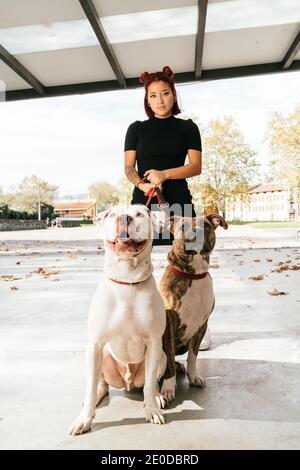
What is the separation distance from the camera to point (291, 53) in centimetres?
507

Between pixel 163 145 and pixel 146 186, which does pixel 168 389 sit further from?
pixel 163 145

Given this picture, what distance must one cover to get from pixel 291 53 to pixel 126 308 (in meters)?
4.44

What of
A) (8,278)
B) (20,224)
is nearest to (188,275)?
(8,278)

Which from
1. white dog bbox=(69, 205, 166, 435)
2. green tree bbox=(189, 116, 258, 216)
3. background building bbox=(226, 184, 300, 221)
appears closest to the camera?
white dog bbox=(69, 205, 166, 435)

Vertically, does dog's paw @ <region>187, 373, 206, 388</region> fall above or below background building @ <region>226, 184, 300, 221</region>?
below

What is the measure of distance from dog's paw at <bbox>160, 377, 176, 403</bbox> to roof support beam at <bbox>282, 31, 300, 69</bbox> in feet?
14.1

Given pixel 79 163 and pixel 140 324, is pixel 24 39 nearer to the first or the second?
pixel 140 324

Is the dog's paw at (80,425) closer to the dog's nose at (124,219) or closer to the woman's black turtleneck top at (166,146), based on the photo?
the dog's nose at (124,219)

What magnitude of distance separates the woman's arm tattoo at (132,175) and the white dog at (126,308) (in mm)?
551

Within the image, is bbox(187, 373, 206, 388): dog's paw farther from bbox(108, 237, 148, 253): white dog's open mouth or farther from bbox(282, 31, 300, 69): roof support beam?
bbox(282, 31, 300, 69): roof support beam

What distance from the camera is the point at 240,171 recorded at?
2862 centimetres

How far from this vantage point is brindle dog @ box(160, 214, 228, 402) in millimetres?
2258

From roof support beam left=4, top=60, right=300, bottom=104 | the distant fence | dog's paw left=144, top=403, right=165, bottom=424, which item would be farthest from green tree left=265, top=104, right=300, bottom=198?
dog's paw left=144, top=403, right=165, bottom=424

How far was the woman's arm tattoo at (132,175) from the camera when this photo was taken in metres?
2.51
